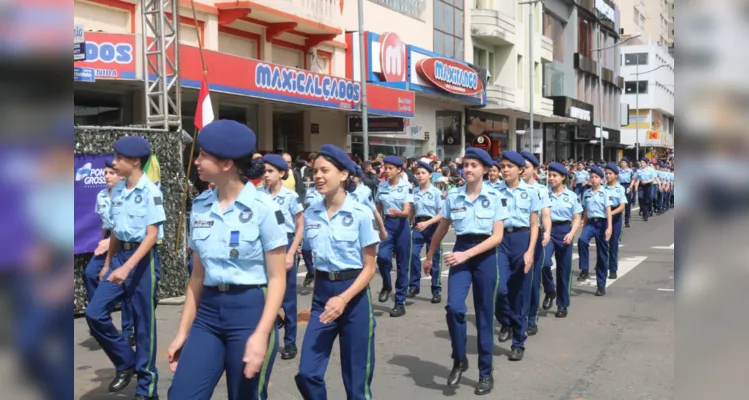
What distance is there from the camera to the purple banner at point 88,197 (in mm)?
9523

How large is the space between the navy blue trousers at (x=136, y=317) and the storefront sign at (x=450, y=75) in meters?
23.8

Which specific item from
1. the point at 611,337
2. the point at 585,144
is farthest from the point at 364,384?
the point at 585,144

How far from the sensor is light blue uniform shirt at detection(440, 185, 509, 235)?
6445 millimetres

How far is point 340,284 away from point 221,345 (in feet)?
4.14

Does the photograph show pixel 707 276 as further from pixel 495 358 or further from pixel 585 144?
pixel 585 144

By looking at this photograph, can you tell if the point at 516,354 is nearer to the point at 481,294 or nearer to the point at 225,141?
the point at 481,294

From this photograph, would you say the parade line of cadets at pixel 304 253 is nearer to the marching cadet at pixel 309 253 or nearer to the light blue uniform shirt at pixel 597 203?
the marching cadet at pixel 309 253

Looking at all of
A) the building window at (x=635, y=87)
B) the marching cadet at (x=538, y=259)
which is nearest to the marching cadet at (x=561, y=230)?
the marching cadet at (x=538, y=259)

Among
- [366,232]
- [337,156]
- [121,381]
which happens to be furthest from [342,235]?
[121,381]

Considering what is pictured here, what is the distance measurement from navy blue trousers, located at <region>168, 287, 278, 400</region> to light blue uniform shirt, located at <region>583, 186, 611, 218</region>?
29.4 feet

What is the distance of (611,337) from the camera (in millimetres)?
8664

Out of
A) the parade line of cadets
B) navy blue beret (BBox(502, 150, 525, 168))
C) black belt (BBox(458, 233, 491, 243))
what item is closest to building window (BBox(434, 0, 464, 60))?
the parade line of cadets

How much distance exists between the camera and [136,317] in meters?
6.07

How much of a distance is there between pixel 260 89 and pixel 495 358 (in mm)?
12797
